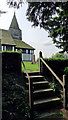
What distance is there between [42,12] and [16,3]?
2442 mm

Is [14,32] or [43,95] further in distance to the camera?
[14,32]

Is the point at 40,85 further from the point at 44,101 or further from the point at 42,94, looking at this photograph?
the point at 44,101

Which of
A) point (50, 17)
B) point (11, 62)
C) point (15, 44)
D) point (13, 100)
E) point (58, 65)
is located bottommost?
point (13, 100)

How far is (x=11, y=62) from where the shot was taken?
6488mm

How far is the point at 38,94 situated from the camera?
207 inches

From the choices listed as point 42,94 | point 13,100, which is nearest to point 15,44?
point 42,94

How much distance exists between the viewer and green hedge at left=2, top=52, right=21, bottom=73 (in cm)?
633

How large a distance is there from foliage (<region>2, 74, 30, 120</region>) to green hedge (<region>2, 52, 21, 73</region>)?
0.71 m

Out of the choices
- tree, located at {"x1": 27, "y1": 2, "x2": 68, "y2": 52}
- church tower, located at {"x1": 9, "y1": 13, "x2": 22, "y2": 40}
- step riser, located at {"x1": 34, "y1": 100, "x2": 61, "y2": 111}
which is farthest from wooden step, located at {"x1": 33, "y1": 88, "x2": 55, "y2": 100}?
church tower, located at {"x1": 9, "y1": 13, "x2": 22, "y2": 40}

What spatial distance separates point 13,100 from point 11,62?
2699mm

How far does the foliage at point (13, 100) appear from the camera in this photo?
387cm

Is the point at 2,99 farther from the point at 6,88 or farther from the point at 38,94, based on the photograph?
the point at 38,94

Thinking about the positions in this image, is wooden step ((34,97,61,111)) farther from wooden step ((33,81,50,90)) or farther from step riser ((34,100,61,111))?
wooden step ((33,81,50,90))

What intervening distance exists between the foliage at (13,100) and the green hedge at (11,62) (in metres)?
0.71
